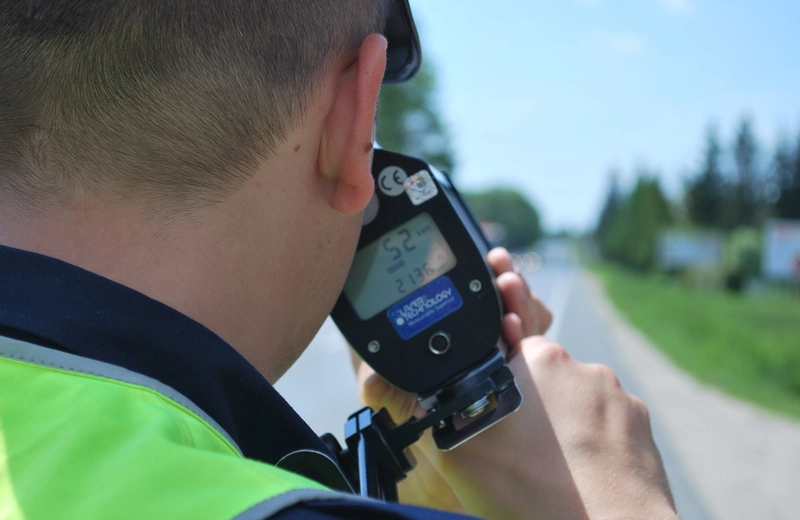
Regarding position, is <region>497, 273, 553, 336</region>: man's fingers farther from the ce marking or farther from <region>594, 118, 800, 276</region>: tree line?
<region>594, 118, 800, 276</region>: tree line

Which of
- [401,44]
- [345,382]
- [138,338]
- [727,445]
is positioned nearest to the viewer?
[138,338]

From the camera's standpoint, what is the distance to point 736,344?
11984mm

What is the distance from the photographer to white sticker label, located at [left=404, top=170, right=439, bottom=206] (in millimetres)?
1299

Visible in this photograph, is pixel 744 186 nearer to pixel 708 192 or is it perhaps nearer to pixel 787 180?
pixel 708 192

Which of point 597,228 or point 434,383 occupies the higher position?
point 434,383

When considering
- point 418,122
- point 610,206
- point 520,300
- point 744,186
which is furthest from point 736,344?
point 610,206

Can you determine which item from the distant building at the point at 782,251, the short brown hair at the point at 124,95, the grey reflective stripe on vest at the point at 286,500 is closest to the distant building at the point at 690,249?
the distant building at the point at 782,251

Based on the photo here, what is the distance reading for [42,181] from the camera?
31.1 inches

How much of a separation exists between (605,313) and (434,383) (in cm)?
1976

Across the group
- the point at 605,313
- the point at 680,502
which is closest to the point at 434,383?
the point at 680,502

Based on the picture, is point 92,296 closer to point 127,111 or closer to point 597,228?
point 127,111

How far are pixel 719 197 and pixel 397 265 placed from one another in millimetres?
54483

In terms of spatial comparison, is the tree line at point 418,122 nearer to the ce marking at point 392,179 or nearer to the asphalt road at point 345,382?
the asphalt road at point 345,382

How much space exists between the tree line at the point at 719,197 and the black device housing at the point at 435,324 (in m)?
43.1
